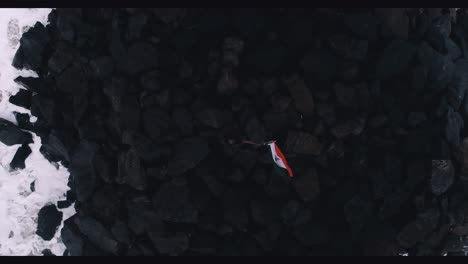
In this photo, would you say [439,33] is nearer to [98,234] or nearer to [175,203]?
[175,203]

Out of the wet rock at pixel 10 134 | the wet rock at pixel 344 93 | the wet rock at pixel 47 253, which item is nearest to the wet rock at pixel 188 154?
the wet rock at pixel 344 93

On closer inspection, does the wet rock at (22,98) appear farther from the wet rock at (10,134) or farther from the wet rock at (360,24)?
the wet rock at (360,24)

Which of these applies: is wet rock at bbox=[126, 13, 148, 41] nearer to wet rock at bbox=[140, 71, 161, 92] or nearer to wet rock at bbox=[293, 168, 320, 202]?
wet rock at bbox=[140, 71, 161, 92]

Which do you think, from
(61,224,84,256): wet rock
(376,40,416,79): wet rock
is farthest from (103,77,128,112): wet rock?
(376,40,416,79): wet rock

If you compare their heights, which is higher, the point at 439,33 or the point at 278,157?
the point at 439,33

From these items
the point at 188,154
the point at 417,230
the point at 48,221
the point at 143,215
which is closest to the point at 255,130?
the point at 188,154
